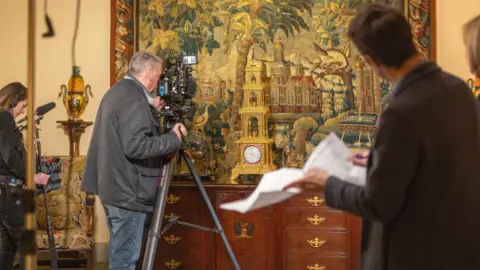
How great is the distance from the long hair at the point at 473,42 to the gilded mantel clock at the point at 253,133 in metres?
2.68

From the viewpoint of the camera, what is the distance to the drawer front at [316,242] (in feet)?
14.0

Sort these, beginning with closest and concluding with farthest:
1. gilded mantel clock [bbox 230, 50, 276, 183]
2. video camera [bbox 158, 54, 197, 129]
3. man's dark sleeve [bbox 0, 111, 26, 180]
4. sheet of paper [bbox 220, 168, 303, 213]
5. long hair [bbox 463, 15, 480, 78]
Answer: sheet of paper [bbox 220, 168, 303, 213], long hair [bbox 463, 15, 480, 78], man's dark sleeve [bbox 0, 111, 26, 180], video camera [bbox 158, 54, 197, 129], gilded mantel clock [bbox 230, 50, 276, 183]

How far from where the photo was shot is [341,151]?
175 centimetres

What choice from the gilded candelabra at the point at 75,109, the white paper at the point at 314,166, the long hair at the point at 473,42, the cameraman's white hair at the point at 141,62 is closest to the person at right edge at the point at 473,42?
the long hair at the point at 473,42

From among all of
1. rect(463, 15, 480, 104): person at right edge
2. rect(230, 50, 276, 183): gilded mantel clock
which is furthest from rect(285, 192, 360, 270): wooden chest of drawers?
rect(463, 15, 480, 104): person at right edge

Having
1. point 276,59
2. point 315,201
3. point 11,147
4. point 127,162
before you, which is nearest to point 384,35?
point 127,162

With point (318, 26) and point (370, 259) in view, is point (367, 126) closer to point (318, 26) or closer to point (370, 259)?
point (318, 26)

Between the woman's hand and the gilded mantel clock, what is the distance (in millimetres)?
2871

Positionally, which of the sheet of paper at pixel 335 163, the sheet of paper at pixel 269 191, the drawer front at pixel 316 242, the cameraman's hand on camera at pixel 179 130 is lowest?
the drawer front at pixel 316 242

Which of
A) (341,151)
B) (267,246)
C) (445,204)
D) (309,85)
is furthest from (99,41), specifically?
(445,204)

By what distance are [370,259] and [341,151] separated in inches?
12.6

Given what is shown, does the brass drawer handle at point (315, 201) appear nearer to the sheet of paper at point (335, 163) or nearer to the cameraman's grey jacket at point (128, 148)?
the cameraman's grey jacket at point (128, 148)

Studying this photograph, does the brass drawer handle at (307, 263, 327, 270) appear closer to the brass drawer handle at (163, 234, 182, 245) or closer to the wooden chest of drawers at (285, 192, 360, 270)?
the wooden chest of drawers at (285, 192, 360, 270)

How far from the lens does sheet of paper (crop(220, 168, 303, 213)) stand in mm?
1636
